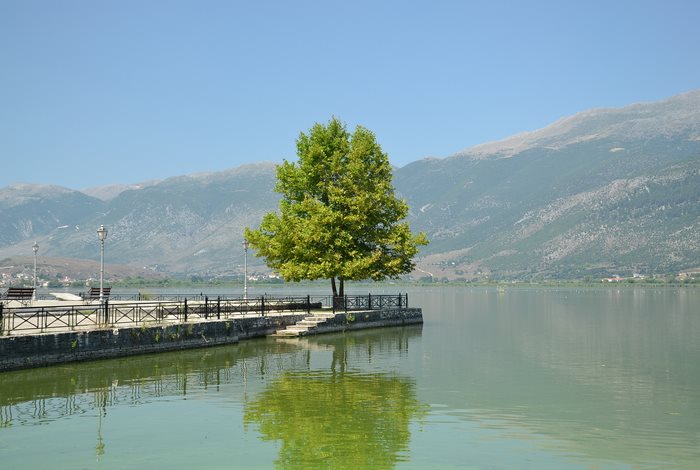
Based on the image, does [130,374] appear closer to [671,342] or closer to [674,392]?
[674,392]

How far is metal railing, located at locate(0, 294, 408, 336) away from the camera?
120 feet

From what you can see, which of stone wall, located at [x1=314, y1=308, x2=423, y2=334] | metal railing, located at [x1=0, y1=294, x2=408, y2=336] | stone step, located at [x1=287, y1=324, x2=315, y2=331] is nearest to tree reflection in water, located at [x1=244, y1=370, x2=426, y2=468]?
metal railing, located at [x1=0, y1=294, x2=408, y2=336]

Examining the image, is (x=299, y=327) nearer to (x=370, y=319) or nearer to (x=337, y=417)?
(x=370, y=319)

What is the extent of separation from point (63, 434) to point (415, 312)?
48145 millimetres

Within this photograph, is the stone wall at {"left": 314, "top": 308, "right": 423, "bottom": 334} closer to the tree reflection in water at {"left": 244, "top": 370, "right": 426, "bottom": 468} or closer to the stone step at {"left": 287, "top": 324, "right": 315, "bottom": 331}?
the stone step at {"left": 287, "top": 324, "right": 315, "bottom": 331}

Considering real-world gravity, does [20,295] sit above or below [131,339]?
above

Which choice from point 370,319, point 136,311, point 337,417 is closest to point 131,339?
point 136,311

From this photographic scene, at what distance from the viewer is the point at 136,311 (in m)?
45.8

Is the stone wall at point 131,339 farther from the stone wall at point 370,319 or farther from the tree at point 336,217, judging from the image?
the tree at point 336,217

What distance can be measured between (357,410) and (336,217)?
118ft

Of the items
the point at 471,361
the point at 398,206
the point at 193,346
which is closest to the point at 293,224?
the point at 398,206

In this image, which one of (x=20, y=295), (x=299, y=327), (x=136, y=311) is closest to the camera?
(x=136, y=311)

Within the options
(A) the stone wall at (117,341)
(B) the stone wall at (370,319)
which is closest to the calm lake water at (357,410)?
(A) the stone wall at (117,341)

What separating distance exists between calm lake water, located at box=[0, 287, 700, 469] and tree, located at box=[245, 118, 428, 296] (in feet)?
53.8
